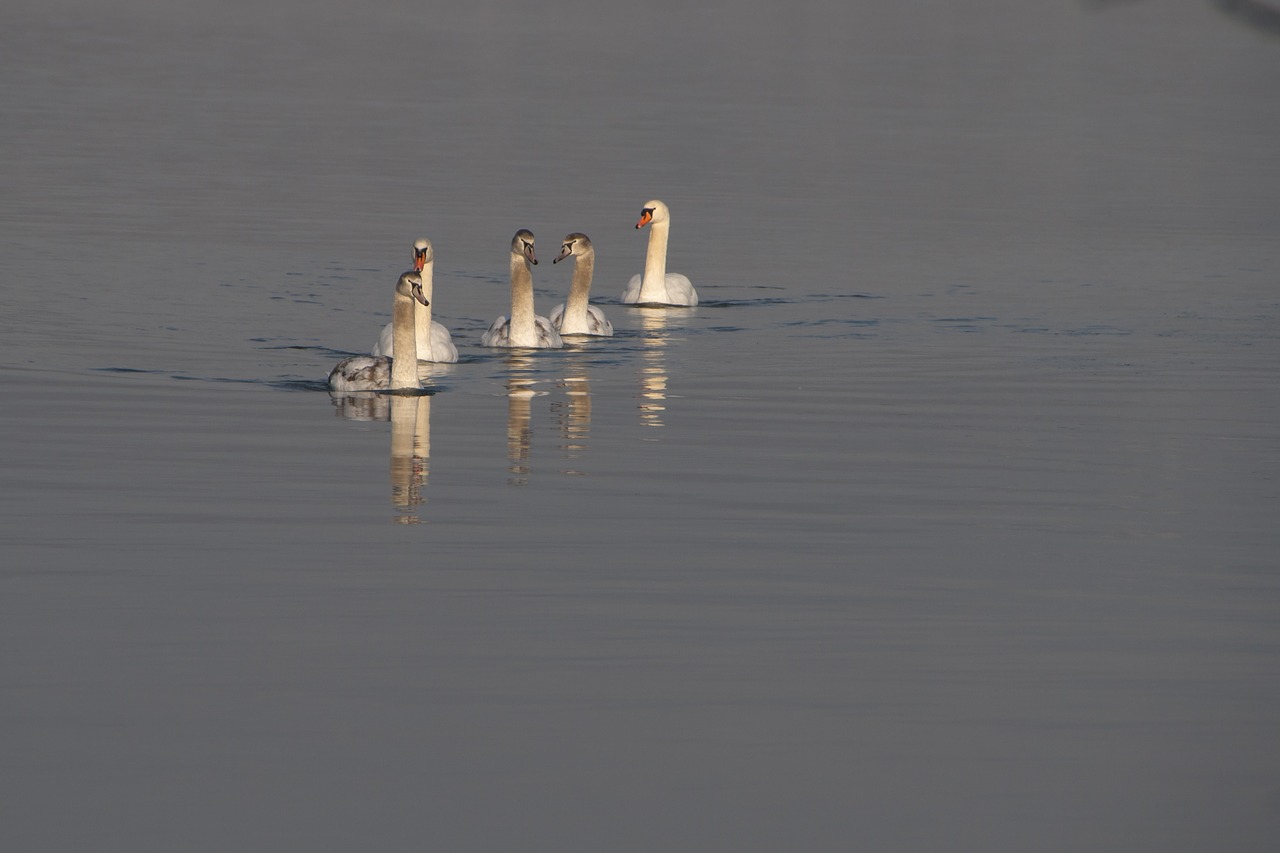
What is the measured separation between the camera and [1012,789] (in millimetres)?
7887

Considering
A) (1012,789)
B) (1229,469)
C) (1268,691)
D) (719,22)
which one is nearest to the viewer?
(1012,789)

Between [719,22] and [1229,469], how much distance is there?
98.4 metres

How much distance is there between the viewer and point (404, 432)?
15.2 m

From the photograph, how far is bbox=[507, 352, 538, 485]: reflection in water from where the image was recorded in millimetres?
13617

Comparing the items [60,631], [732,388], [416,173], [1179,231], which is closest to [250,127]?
[416,173]

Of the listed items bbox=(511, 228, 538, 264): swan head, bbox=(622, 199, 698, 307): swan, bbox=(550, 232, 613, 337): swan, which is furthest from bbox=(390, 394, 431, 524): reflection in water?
bbox=(622, 199, 698, 307): swan

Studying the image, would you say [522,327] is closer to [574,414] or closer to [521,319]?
[521,319]

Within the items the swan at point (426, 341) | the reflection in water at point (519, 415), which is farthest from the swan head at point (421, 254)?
the reflection in water at point (519, 415)

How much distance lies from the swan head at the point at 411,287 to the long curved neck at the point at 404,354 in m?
0.43

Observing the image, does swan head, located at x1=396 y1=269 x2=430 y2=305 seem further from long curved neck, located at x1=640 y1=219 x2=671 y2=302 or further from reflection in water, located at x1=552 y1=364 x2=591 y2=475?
long curved neck, located at x1=640 y1=219 x2=671 y2=302

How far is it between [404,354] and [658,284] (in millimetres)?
6771

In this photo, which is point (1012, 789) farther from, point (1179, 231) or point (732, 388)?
point (1179, 231)

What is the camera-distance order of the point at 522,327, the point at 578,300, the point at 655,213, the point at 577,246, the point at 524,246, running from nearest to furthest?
the point at 522,327
the point at 524,246
the point at 578,300
the point at 577,246
the point at 655,213

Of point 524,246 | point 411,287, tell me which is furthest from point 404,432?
point 524,246
